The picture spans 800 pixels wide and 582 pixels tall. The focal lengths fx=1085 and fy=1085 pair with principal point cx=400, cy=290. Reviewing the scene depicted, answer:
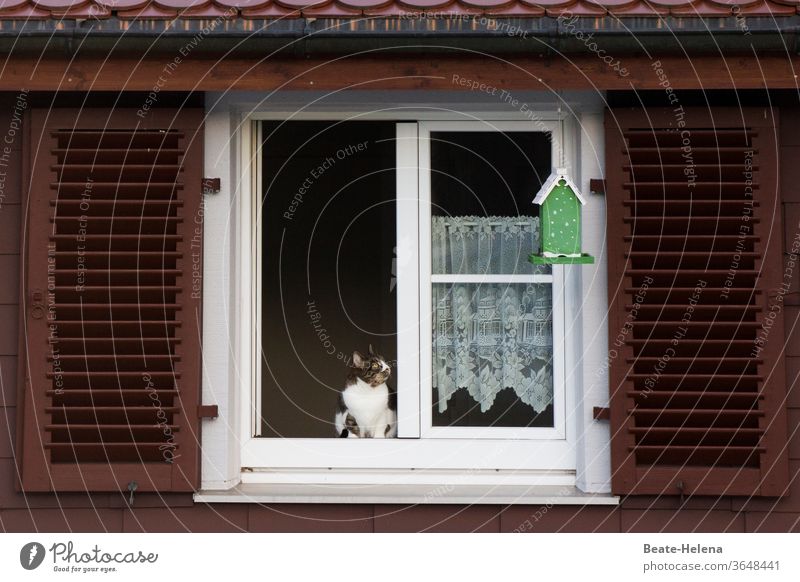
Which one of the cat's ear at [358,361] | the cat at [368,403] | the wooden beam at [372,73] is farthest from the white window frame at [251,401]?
the cat's ear at [358,361]

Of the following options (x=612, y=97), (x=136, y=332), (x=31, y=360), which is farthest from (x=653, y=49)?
(x=31, y=360)

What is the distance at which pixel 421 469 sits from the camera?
15.2ft

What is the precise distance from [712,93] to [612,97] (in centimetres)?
40

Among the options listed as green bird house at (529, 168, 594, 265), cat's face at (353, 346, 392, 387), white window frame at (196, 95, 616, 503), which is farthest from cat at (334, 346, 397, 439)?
green bird house at (529, 168, 594, 265)

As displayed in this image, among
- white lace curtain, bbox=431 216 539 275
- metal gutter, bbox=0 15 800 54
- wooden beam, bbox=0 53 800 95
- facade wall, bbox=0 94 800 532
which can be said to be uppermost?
metal gutter, bbox=0 15 800 54

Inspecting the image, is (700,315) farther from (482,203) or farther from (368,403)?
(368,403)

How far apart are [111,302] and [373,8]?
1.58 metres

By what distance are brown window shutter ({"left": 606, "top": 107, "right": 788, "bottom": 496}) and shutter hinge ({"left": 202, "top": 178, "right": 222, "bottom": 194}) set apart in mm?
1618

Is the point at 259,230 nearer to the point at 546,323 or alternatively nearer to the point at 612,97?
the point at 546,323

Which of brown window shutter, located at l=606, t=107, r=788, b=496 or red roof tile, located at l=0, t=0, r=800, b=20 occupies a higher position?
red roof tile, located at l=0, t=0, r=800, b=20

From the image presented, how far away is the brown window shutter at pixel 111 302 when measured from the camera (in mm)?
4383

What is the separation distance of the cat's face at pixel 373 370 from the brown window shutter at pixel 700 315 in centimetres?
107

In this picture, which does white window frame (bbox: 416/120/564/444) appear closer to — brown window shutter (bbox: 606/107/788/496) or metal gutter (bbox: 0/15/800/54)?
brown window shutter (bbox: 606/107/788/496)

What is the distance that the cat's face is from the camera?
16.1ft
